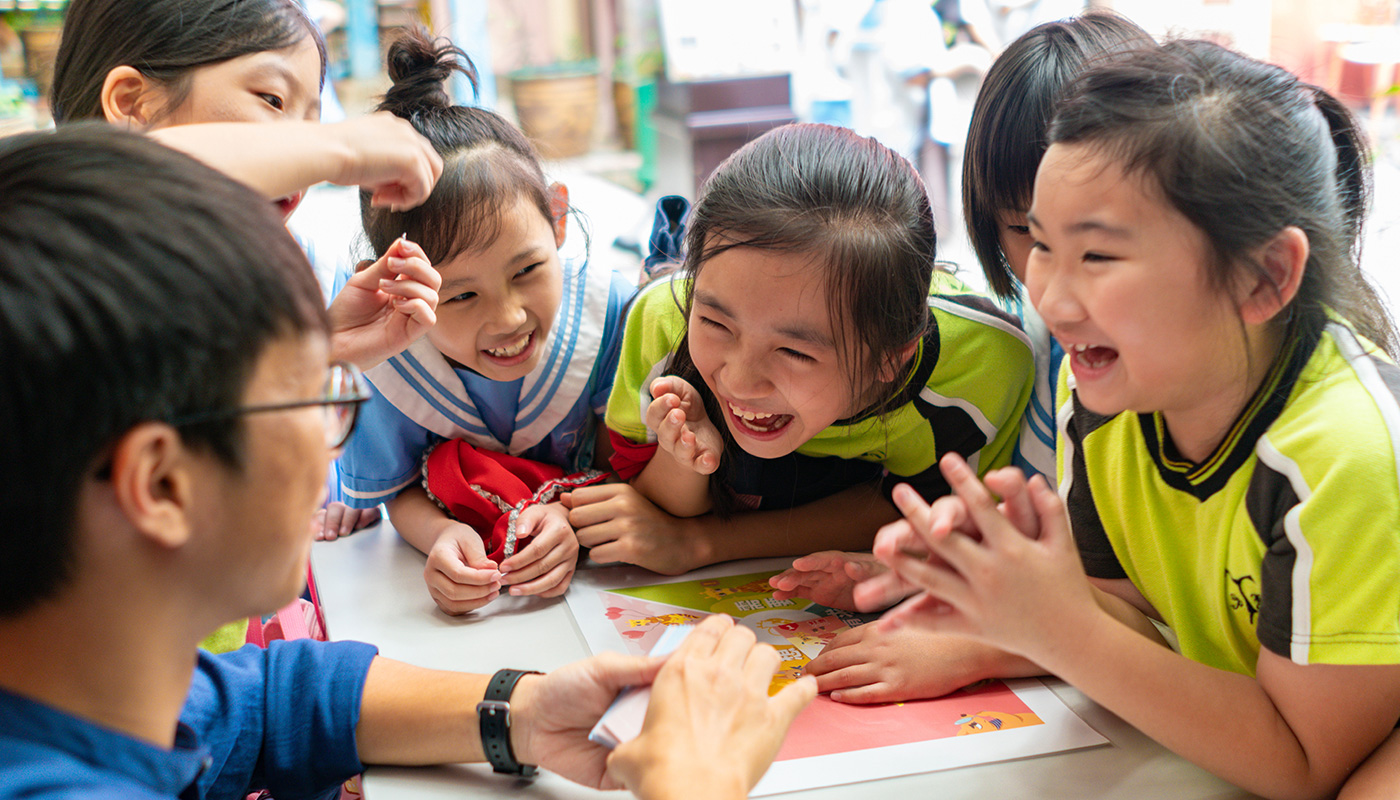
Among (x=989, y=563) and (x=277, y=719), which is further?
(x=277, y=719)

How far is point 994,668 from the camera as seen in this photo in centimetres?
91

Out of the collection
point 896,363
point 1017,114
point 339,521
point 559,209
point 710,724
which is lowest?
point 339,521

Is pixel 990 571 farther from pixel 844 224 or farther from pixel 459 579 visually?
pixel 459 579

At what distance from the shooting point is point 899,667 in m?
0.90

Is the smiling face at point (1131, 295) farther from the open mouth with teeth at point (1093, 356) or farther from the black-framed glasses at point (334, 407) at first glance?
the black-framed glasses at point (334, 407)

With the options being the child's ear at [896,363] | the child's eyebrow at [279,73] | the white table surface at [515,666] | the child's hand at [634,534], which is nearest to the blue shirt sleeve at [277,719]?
the white table surface at [515,666]

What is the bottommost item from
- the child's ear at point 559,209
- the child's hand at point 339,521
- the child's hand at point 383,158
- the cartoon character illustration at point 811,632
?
the child's hand at point 339,521

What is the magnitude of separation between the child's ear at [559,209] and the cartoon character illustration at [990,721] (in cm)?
80

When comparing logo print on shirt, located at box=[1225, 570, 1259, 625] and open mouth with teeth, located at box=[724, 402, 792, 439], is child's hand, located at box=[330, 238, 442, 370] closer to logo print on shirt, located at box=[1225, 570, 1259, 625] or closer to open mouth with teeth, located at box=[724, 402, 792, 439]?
open mouth with teeth, located at box=[724, 402, 792, 439]

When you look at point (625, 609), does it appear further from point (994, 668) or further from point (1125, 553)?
point (1125, 553)

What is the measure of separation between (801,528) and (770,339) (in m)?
0.30

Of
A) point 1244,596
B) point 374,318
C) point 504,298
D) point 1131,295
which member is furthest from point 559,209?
point 1244,596

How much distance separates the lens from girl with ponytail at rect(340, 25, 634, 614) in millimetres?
1212

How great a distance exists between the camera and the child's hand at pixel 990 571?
701mm
